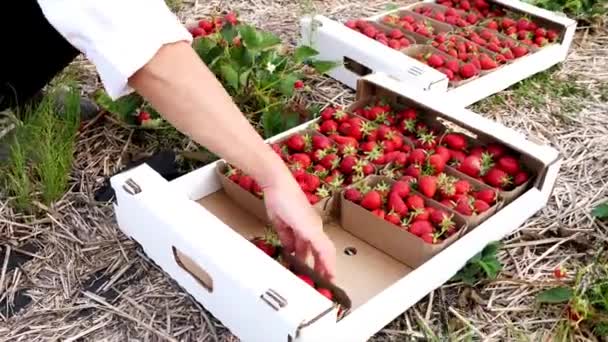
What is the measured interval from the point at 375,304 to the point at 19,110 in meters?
1.02

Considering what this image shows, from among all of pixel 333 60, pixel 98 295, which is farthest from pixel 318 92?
pixel 98 295

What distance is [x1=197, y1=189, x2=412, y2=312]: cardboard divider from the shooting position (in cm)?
129

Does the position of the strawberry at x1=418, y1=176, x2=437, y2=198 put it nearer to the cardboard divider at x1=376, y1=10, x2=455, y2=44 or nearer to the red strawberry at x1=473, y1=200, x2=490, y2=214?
the red strawberry at x1=473, y1=200, x2=490, y2=214

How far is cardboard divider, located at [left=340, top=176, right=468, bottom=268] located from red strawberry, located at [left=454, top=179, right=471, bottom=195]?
0.24 feet

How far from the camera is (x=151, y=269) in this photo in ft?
4.64

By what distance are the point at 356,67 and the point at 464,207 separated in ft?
2.64

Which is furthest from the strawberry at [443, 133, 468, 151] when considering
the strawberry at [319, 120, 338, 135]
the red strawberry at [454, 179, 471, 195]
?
the strawberry at [319, 120, 338, 135]

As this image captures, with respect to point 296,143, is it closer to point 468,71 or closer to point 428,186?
point 428,186

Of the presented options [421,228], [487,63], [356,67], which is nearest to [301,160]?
[421,228]

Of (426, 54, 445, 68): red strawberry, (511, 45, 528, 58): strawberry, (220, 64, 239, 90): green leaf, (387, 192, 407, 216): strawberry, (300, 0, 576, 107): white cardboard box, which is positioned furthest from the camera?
(511, 45, 528, 58): strawberry

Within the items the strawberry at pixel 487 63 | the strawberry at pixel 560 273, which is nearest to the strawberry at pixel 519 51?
the strawberry at pixel 487 63

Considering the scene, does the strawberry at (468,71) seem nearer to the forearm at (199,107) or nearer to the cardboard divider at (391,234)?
the cardboard divider at (391,234)

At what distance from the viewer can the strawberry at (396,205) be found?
1.37m

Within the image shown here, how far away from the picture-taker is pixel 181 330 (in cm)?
129
